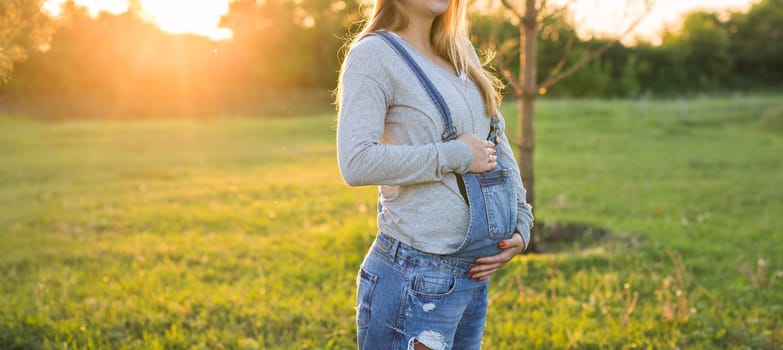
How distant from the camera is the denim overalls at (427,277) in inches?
69.0

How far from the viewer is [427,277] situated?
5.76ft

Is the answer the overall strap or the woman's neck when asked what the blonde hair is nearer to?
the woman's neck

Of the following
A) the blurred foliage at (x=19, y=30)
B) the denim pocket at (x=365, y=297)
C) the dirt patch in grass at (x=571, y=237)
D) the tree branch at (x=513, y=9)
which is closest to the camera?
the denim pocket at (x=365, y=297)

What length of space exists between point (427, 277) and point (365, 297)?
20 centimetres

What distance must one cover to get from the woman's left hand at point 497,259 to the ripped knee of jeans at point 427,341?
198 millimetres

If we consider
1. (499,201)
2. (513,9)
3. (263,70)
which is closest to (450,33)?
(499,201)

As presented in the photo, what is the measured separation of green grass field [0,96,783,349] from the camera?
3631 mm

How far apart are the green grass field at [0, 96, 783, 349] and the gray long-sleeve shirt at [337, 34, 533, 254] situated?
3.74 ft

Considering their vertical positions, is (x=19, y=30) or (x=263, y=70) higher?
(x=263, y=70)

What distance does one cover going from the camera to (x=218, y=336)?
357cm

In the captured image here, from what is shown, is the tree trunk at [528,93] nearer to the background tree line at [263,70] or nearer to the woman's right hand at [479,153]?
the woman's right hand at [479,153]

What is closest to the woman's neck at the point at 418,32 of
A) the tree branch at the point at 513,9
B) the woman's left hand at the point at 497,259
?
the woman's left hand at the point at 497,259

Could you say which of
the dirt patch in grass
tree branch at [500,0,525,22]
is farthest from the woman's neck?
the dirt patch in grass

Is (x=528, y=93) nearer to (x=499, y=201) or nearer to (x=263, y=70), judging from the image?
A: (x=499, y=201)
